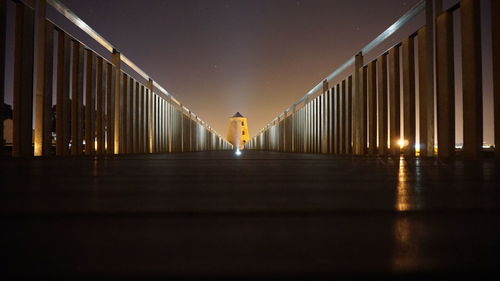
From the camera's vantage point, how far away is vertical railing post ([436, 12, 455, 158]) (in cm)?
320

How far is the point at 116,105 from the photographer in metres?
5.92

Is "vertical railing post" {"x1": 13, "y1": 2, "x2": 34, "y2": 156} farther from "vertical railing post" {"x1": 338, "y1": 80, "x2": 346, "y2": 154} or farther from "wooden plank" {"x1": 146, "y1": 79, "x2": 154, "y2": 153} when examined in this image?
"vertical railing post" {"x1": 338, "y1": 80, "x2": 346, "y2": 154}

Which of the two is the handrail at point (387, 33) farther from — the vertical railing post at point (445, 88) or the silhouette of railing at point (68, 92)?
the silhouette of railing at point (68, 92)

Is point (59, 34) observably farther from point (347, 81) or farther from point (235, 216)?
point (347, 81)

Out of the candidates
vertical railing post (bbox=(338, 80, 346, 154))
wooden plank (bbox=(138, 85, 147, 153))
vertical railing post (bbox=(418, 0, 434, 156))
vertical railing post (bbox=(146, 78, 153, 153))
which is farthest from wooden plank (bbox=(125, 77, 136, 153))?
vertical railing post (bbox=(418, 0, 434, 156))

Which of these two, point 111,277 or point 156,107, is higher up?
point 156,107

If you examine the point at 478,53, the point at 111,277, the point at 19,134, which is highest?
the point at 478,53

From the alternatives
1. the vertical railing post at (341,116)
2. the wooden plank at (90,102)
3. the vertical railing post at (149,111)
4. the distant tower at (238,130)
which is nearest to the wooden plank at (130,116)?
the vertical railing post at (149,111)

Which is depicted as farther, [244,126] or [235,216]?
[244,126]

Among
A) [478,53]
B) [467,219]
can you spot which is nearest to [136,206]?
[467,219]

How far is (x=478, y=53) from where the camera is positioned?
279 cm

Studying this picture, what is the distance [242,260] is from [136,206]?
380 millimetres

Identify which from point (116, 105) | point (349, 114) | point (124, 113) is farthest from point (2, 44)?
point (349, 114)

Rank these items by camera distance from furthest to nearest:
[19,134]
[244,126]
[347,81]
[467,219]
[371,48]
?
[244,126], [347,81], [371,48], [19,134], [467,219]
